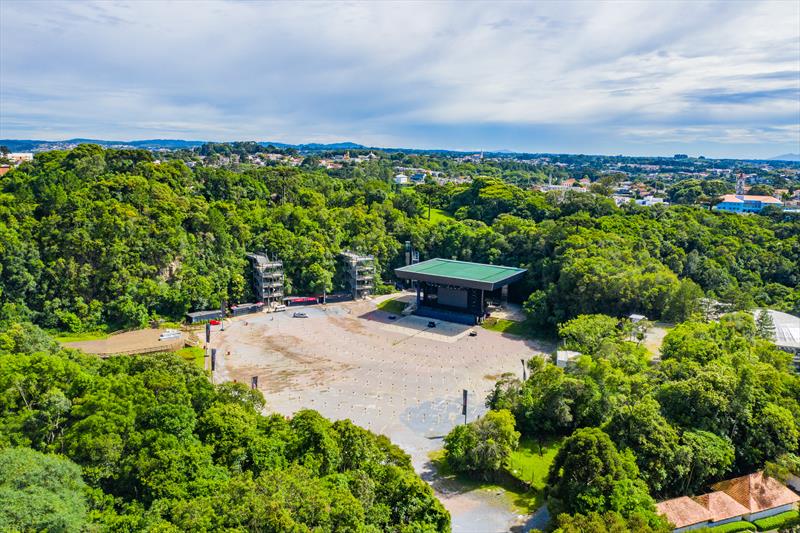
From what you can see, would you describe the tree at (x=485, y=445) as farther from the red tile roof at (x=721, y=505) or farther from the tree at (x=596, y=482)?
the red tile roof at (x=721, y=505)

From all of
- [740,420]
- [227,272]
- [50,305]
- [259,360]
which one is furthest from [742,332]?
[50,305]

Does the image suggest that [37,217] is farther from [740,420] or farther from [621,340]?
[740,420]

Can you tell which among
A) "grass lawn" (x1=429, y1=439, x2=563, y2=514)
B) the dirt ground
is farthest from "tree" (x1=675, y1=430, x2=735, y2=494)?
the dirt ground

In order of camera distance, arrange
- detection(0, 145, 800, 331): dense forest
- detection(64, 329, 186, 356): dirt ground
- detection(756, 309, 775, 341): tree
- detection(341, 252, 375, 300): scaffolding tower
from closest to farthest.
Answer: detection(756, 309, 775, 341): tree, detection(64, 329, 186, 356): dirt ground, detection(0, 145, 800, 331): dense forest, detection(341, 252, 375, 300): scaffolding tower

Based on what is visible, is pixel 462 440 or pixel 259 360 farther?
pixel 259 360

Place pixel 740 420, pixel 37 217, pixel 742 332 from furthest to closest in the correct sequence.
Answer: pixel 37 217 → pixel 742 332 → pixel 740 420

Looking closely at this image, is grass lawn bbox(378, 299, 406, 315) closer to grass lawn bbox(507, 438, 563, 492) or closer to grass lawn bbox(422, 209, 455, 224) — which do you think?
grass lawn bbox(422, 209, 455, 224)

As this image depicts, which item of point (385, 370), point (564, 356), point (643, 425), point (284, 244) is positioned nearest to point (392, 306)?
point (284, 244)
